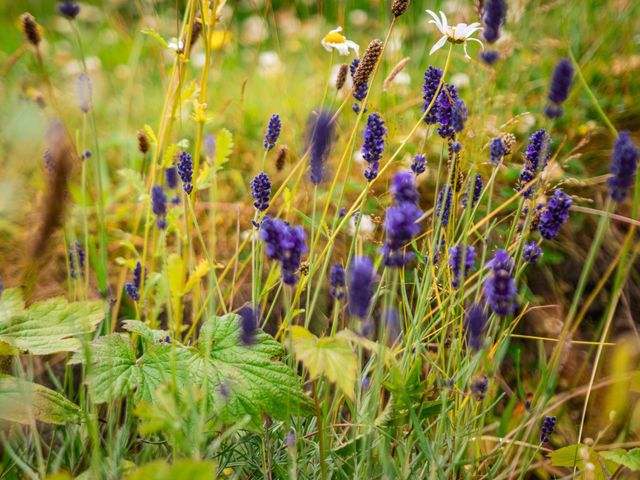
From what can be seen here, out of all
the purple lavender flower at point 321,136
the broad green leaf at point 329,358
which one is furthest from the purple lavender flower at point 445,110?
the broad green leaf at point 329,358

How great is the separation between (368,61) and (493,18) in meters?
0.25

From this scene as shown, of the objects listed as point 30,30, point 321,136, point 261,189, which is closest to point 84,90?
point 30,30

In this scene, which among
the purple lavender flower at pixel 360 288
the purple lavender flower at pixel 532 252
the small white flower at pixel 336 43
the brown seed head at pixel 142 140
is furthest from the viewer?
the brown seed head at pixel 142 140

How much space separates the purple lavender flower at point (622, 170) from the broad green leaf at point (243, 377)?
57 cm

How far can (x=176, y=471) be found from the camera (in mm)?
789

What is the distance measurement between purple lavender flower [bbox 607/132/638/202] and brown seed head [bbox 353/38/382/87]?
0.46 m

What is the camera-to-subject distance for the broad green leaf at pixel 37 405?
1030 millimetres

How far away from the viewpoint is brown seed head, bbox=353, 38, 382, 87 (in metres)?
1.09

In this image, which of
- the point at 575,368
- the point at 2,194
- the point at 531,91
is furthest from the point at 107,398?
the point at 531,91

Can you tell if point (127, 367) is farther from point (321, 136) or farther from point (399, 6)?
point (399, 6)

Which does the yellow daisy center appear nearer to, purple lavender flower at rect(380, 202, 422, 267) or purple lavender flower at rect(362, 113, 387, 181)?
purple lavender flower at rect(362, 113, 387, 181)

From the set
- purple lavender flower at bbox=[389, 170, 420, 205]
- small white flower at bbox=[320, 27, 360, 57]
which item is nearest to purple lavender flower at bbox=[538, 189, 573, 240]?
purple lavender flower at bbox=[389, 170, 420, 205]

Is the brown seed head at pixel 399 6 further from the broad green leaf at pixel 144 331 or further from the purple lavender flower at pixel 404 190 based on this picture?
the broad green leaf at pixel 144 331

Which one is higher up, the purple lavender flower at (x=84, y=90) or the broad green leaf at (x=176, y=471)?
the purple lavender flower at (x=84, y=90)
